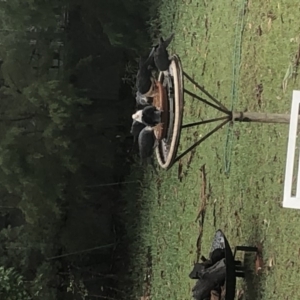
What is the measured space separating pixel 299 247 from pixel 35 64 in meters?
2.41

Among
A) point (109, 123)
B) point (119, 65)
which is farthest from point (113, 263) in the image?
point (119, 65)

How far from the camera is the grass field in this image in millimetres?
2611

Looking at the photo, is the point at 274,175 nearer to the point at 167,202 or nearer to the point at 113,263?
the point at 167,202

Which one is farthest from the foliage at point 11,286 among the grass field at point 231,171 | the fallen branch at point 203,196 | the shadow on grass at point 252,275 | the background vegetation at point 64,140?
the shadow on grass at point 252,275

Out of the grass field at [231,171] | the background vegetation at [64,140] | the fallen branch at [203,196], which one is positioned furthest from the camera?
the background vegetation at [64,140]

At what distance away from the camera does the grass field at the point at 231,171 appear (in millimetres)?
2611

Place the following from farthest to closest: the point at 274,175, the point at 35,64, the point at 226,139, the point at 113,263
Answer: the point at 113,263
the point at 35,64
the point at 226,139
the point at 274,175

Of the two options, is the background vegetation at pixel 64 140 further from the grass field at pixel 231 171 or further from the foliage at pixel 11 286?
the grass field at pixel 231 171

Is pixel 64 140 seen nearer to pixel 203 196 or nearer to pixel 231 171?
pixel 203 196

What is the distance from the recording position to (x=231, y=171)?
329 centimetres

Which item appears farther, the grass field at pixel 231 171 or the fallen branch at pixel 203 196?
the fallen branch at pixel 203 196

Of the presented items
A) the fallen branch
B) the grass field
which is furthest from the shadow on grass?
the fallen branch

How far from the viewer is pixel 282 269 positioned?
97.1 inches

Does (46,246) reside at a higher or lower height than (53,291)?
higher
